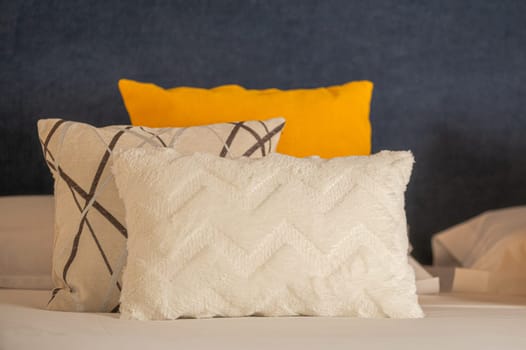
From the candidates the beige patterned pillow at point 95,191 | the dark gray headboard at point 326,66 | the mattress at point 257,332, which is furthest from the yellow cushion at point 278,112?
the mattress at point 257,332

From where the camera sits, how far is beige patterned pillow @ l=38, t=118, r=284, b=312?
4.80 ft

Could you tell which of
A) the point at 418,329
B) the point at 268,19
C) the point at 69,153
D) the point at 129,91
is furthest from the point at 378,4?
the point at 418,329

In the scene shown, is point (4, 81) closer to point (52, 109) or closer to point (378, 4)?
point (52, 109)

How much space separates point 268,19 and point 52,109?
628 millimetres

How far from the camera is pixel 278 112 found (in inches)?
74.9

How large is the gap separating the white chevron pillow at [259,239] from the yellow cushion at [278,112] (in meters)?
0.45

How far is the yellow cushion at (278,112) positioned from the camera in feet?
6.20

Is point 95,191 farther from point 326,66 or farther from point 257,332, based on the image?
point 326,66

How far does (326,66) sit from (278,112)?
1.48 ft

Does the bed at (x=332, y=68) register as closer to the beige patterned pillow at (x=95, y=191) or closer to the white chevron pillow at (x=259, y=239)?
the beige patterned pillow at (x=95, y=191)

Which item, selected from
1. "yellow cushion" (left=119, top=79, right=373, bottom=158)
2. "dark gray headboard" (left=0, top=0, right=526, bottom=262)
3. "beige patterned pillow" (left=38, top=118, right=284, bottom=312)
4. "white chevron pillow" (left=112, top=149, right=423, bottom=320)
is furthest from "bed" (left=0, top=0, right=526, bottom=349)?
"white chevron pillow" (left=112, top=149, right=423, bottom=320)

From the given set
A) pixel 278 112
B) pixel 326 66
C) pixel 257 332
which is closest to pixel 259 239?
pixel 257 332

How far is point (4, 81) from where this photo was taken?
2.25m

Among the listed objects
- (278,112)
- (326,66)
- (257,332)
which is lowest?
(257,332)
